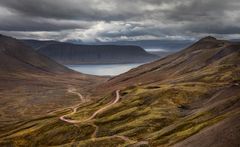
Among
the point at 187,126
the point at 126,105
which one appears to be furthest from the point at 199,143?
the point at 126,105

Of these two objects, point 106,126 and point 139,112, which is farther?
point 139,112

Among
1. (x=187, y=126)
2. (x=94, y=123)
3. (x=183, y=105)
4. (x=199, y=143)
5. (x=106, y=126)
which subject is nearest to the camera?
(x=199, y=143)

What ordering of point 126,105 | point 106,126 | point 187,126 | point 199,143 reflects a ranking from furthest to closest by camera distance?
point 126,105 → point 106,126 → point 187,126 → point 199,143

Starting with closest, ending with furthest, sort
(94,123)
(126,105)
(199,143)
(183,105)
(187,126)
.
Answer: (199,143), (187,126), (94,123), (183,105), (126,105)

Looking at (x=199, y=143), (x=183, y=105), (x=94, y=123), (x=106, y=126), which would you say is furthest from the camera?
(x=183, y=105)

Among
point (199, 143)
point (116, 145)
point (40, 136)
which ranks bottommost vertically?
point (40, 136)

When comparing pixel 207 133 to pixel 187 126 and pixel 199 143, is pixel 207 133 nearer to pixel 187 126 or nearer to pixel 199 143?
pixel 199 143

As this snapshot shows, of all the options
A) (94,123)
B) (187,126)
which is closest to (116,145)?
(187,126)

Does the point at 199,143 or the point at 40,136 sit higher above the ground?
the point at 199,143

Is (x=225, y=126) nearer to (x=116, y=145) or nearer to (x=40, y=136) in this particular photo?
(x=116, y=145)
